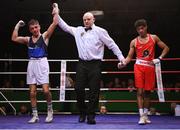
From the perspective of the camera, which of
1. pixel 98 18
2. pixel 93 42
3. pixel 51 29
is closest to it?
pixel 93 42

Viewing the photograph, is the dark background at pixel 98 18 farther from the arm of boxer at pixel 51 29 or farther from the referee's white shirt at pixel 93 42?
the referee's white shirt at pixel 93 42

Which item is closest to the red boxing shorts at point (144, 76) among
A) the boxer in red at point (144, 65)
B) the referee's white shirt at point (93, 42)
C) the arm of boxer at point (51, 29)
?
the boxer in red at point (144, 65)

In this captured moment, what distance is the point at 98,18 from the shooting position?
9.66 meters

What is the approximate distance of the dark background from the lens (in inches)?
394

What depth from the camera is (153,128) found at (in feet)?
13.5

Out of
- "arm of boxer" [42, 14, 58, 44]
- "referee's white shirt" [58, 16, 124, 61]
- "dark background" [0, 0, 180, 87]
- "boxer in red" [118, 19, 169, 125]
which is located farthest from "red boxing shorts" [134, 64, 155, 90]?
"dark background" [0, 0, 180, 87]

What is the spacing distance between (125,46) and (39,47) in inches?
313

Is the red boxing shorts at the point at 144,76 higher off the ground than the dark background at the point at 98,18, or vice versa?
the dark background at the point at 98,18

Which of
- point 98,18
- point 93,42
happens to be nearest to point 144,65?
point 93,42

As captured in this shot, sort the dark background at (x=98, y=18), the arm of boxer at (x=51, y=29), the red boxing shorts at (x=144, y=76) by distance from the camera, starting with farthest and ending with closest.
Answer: the dark background at (x=98, y=18), the arm of boxer at (x=51, y=29), the red boxing shorts at (x=144, y=76)

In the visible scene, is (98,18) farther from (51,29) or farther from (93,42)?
(93,42)

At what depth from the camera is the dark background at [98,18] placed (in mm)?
10000

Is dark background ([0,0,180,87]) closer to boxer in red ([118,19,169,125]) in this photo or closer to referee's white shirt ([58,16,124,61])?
referee's white shirt ([58,16,124,61])

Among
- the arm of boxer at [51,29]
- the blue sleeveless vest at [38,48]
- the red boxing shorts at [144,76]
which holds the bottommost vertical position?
the red boxing shorts at [144,76]
